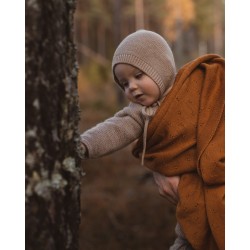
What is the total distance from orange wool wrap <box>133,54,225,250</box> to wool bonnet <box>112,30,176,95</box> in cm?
7

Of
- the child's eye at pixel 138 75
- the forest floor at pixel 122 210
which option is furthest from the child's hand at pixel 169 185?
the forest floor at pixel 122 210

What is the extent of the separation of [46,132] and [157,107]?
2.41 ft

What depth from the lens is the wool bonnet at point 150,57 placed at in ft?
6.82

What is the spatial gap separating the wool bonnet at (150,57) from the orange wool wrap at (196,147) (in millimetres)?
69

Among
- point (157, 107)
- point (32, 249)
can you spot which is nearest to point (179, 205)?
point (157, 107)

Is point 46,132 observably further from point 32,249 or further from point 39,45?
point 32,249

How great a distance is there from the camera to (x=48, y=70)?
1541mm

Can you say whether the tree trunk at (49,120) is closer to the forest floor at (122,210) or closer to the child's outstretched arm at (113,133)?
the child's outstretched arm at (113,133)

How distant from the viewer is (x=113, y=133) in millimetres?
2088

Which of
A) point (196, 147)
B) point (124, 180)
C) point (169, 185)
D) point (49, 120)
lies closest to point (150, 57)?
point (196, 147)

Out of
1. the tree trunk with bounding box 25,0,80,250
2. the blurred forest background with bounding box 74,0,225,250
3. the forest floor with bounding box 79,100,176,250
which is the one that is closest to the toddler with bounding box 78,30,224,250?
the tree trunk with bounding box 25,0,80,250

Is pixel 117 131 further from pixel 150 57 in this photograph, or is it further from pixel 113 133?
pixel 150 57

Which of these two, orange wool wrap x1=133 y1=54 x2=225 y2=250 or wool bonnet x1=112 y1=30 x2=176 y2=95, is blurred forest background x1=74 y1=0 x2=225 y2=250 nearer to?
wool bonnet x1=112 y1=30 x2=176 y2=95
